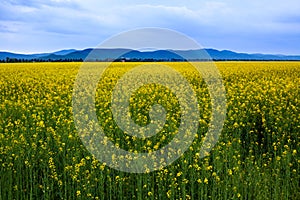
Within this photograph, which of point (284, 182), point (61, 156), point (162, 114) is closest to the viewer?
point (284, 182)

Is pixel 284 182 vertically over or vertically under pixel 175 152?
under

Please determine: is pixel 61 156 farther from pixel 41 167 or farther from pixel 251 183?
pixel 251 183

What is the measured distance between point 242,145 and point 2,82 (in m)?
12.5

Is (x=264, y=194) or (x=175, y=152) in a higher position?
(x=175, y=152)

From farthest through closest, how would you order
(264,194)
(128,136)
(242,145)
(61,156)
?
(242,145) < (128,136) < (61,156) < (264,194)

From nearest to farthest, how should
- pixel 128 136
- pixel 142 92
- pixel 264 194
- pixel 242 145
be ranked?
pixel 264 194 → pixel 128 136 → pixel 242 145 → pixel 142 92

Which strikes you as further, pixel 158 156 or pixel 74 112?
pixel 74 112

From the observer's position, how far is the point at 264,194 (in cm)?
625

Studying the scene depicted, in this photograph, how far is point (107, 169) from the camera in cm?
625

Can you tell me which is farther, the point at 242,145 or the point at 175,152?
the point at 242,145

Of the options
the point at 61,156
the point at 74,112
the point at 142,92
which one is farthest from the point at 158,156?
the point at 142,92

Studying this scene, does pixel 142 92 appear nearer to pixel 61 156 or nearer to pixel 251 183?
pixel 61 156

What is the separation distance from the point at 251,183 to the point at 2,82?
14.5 metres

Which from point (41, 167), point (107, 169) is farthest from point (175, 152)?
point (41, 167)
